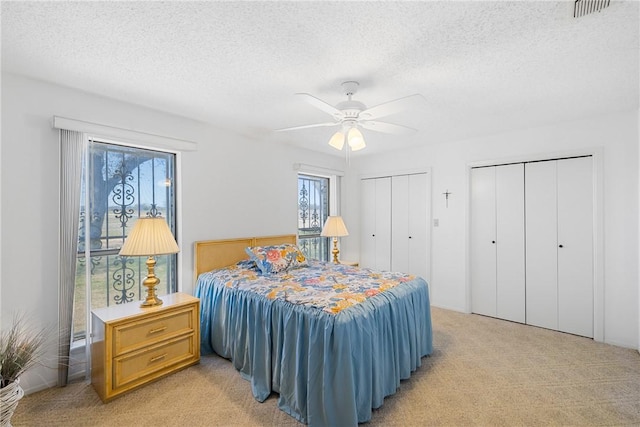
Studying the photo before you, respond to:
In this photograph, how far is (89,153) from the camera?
255 centimetres

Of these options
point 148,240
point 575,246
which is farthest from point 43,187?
point 575,246

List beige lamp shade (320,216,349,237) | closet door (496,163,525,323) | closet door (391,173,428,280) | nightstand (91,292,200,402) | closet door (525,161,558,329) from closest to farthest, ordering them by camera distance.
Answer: nightstand (91,292,200,402) → closet door (525,161,558,329) → closet door (496,163,525,323) → beige lamp shade (320,216,349,237) → closet door (391,173,428,280)

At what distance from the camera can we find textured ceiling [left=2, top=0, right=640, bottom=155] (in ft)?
4.94

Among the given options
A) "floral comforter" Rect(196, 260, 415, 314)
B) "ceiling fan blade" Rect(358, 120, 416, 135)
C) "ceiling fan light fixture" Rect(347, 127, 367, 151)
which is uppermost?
"ceiling fan blade" Rect(358, 120, 416, 135)

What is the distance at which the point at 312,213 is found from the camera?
4797 mm

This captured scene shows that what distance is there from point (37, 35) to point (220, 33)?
1.06 metres

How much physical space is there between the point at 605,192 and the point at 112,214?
490 cm

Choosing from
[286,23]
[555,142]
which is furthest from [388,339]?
[555,142]

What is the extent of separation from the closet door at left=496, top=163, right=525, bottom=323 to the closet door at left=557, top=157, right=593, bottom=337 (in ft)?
1.22

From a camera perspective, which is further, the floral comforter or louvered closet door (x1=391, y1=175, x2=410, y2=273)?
louvered closet door (x1=391, y1=175, x2=410, y2=273)

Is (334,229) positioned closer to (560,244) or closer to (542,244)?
(542,244)

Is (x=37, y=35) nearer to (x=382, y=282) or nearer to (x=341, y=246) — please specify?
(x=382, y=282)

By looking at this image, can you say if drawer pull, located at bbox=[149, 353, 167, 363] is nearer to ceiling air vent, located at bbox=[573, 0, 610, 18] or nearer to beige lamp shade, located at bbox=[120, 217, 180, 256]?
beige lamp shade, located at bbox=[120, 217, 180, 256]

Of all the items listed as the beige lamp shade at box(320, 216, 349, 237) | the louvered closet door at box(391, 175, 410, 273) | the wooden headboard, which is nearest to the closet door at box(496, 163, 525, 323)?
the louvered closet door at box(391, 175, 410, 273)
